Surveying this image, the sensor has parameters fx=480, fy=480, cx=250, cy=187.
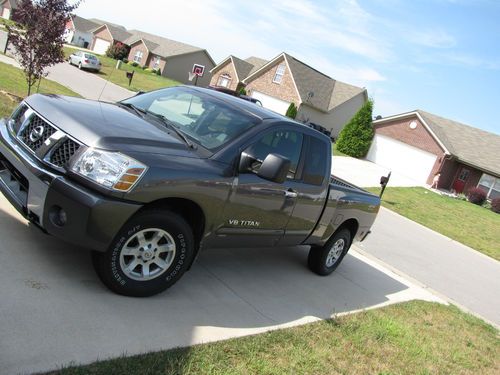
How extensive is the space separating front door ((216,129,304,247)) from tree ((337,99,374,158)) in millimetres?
30598

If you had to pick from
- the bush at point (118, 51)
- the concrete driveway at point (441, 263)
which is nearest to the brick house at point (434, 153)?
the concrete driveway at point (441, 263)

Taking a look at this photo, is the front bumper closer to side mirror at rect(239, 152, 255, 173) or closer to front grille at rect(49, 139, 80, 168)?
front grille at rect(49, 139, 80, 168)

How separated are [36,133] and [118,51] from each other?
65.7 metres

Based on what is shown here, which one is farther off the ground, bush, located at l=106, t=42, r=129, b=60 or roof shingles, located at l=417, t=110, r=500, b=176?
roof shingles, located at l=417, t=110, r=500, b=176

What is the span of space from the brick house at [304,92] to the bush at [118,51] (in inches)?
902

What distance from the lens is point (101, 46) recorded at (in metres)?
75.1

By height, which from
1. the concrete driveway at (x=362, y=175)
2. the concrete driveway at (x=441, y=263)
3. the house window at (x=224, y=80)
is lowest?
the concrete driveway at (x=441, y=263)

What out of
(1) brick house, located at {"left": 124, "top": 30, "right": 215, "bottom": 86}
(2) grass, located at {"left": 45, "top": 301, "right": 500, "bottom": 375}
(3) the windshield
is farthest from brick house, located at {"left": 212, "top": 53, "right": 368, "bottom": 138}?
(3) the windshield

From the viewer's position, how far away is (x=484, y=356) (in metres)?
6.03

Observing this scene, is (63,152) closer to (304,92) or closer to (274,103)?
(304,92)

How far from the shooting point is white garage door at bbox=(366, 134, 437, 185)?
Answer: 33812mm

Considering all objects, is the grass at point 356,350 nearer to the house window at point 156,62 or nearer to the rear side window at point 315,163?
the rear side window at point 315,163

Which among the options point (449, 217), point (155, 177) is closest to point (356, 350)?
point (155, 177)

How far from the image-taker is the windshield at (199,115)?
4.85 metres
